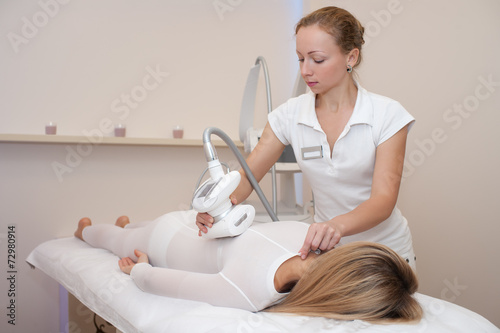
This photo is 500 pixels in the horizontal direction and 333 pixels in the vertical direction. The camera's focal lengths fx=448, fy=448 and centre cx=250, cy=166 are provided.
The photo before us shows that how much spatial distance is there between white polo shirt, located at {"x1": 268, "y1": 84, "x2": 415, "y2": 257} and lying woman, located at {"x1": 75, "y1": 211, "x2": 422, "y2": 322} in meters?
0.21

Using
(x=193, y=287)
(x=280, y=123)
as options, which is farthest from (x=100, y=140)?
(x=193, y=287)

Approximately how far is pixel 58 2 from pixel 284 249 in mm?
2262

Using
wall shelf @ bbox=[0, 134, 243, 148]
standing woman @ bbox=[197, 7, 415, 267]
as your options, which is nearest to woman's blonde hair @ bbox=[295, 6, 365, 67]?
standing woman @ bbox=[197, 7, 415, 267]

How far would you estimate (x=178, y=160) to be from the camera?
9.77ft

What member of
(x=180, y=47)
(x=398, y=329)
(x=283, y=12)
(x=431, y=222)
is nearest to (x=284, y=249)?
(x=398, y=329)

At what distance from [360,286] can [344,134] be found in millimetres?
535

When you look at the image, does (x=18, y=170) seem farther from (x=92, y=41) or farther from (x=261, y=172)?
(x=261, y=172)

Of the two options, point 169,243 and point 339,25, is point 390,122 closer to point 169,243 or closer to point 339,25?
point 339,25

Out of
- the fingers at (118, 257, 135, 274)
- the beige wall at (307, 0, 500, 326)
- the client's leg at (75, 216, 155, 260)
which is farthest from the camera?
the beige wall at (307, 0, 500, 326)

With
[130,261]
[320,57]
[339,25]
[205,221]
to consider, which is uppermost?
[339,25]

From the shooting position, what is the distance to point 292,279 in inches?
45.5

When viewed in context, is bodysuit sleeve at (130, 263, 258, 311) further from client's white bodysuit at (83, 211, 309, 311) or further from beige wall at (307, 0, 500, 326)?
beige wall at (307, 0, 500, 326)

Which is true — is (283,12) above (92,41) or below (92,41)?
above

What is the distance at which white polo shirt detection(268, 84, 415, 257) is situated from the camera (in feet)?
4.62
